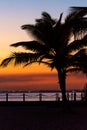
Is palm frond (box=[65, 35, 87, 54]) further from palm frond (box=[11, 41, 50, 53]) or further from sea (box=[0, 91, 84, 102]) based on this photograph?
sea (box=[0, 91, 84, 102])

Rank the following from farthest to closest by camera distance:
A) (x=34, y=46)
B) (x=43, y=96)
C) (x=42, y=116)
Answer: (x=43, y=96) → (x=34, y=46) → (x=42, y=116)

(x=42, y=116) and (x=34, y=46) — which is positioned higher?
(x=34, y=46)

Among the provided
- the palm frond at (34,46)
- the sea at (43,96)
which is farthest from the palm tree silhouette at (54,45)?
the sea at (43,96)

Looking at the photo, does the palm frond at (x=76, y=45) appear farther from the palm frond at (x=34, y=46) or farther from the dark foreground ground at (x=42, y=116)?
the dark foreground ground at (x=42, y=116)

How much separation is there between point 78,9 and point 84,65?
152 inches

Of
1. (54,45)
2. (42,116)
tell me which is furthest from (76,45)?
(42,116)

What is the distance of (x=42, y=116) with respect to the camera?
26.6 metres

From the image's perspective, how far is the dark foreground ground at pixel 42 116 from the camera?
20.7 metres

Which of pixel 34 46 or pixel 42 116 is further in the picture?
pixel 34 46

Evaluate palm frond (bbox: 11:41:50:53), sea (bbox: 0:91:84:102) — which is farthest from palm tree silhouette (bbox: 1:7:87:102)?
sea (bbox: 0:91:84:102)

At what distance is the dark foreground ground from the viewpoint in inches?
813

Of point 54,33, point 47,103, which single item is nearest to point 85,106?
point 47,103

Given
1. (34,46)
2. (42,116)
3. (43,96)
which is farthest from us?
(43,96)

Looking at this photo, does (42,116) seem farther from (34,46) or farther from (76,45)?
(76,45)
